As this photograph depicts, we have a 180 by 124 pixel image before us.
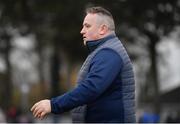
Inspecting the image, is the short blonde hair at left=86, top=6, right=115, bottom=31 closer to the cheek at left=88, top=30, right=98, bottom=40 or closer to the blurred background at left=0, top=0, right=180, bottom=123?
the cheek at left=88, top=30, right=98, bottom=40

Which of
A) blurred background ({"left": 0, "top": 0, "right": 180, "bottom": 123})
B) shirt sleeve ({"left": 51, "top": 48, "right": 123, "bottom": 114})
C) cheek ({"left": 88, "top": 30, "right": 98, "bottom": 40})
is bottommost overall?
blurred background ({"left": 0, "top": 0, "right": 180, "bottom": 123})

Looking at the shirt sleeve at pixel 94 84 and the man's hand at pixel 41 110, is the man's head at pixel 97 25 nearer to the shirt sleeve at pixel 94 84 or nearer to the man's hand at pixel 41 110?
the shirt sleeve at pixel 94 84

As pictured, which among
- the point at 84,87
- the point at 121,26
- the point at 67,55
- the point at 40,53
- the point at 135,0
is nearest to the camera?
the point at 84,87

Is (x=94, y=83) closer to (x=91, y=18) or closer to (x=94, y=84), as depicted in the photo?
(x=94, y=84)

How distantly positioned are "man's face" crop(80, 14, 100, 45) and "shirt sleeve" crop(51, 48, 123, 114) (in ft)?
0.59

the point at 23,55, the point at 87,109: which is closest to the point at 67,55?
the point at 23,55

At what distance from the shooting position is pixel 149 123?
1266 centimetres

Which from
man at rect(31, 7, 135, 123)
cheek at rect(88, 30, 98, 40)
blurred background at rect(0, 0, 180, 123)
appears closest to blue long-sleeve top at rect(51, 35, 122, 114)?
man at rect(31, 7, 135, 123)

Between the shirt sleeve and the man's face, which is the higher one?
the man's face

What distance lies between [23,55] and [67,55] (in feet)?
20.4

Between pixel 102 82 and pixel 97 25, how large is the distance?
0.45 meters

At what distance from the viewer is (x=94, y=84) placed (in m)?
5.11

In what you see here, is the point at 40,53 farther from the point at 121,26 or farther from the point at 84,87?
the point at 84,87

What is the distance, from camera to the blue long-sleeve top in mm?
5070
